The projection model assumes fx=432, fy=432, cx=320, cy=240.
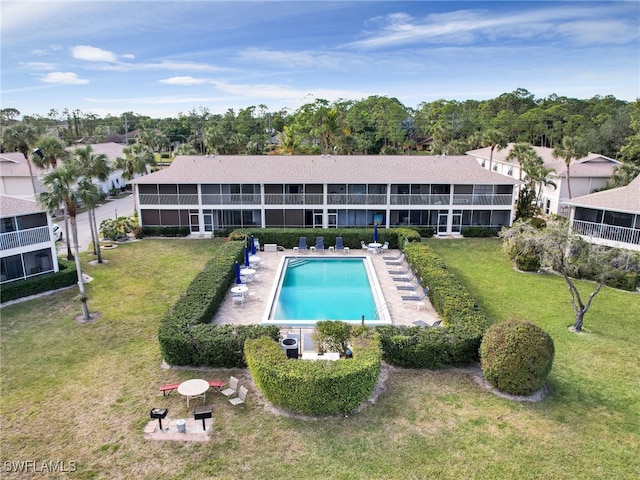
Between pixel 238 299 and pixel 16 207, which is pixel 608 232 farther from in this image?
pixel 16 207

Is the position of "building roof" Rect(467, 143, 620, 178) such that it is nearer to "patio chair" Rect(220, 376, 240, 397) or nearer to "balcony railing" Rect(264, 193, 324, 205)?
"balcony railing" Rect(264, 193, 324, 205)

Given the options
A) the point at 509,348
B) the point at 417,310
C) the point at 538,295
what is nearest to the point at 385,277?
the point at 417,310

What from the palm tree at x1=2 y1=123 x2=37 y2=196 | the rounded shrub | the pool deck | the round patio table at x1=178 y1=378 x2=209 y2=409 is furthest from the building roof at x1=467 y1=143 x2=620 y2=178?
the palm tree at x1=2 y1=123 x2=37 y2=196

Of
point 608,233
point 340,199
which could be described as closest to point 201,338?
point 340,199

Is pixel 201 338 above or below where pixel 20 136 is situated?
below

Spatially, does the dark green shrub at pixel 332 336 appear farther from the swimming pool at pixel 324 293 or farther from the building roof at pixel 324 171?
the building roof at pixel 324 171

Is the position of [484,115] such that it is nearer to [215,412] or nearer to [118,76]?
[118,76]

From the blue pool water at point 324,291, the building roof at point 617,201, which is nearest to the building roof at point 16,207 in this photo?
the blue pool water at point 324,291
